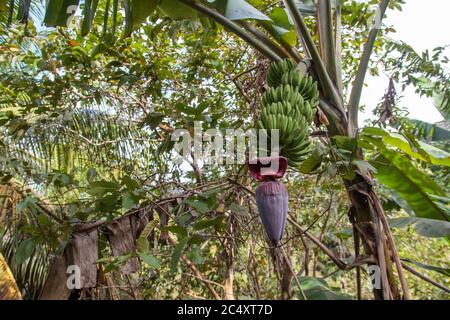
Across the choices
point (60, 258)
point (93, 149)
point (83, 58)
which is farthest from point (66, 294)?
point (93, 149)

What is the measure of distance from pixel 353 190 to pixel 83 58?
109 centimetres

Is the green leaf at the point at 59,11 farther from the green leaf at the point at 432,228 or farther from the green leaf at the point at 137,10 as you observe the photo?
the green leaf at the point at 432,228

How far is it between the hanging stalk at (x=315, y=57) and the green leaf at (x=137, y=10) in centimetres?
31

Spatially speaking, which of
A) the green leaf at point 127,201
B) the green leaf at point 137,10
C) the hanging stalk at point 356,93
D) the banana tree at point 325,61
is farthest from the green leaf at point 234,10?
the green leaf at point 127,201

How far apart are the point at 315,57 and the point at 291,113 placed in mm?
299

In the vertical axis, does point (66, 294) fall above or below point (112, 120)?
below

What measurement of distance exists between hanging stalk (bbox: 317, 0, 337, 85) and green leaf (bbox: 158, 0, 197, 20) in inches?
12.4

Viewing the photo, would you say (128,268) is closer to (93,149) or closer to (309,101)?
(309,101)

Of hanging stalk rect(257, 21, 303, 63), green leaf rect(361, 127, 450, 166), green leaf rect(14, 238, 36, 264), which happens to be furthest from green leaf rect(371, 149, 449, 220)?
green leaf rect(14, 238, 36, 264)

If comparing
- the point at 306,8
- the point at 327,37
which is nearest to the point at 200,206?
the point at 327,37

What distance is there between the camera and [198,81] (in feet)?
5.68

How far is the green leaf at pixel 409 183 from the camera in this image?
0.99 meters
